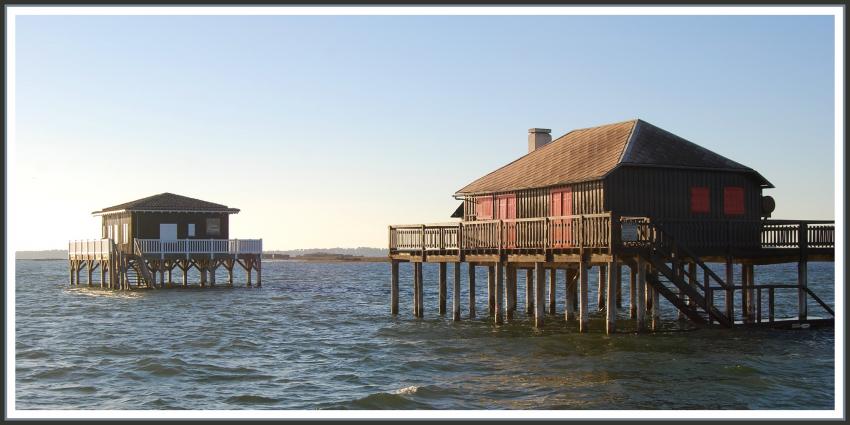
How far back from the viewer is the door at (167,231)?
60344 mm

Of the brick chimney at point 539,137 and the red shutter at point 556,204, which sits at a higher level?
the brick chimney at point 539,137

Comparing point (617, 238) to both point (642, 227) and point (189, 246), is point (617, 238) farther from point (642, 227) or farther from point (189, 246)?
point (189, 246)

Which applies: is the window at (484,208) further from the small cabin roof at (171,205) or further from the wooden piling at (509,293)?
the small cabin roof at (171,205)

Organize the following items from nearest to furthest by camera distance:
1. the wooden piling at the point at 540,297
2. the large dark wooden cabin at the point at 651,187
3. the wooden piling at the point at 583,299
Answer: the wooden piling at the point at 583,299 → the large dark wooden cabin at the point at 651,187 → the wooden piling at the point at 540,297

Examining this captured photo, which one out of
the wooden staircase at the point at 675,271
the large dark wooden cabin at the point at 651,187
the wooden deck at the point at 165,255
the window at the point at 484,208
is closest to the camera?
the wooden staircase at the point at 675,271

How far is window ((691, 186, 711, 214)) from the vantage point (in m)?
33.8

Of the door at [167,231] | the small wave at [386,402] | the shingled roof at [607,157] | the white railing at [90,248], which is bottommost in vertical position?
the small wave at [386,402]

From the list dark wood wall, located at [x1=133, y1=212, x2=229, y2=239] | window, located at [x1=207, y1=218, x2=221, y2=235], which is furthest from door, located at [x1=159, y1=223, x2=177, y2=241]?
window, located at [x1=207, y1=218, x2=221, y2=235]

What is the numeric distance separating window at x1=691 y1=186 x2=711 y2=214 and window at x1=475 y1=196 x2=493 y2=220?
29.3 feet

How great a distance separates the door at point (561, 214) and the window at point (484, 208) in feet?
16.1

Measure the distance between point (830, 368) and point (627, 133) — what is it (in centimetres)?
1258

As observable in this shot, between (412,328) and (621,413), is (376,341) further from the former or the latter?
(621,413)

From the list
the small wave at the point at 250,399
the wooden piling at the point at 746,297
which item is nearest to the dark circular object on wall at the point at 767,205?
the wooden piling at the point at 746,297

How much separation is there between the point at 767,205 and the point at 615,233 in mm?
9501
